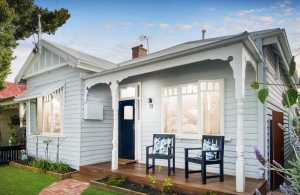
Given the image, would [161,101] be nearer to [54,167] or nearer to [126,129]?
[126,129]

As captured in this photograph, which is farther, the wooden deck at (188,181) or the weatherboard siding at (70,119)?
the weatherboard siding at (70,119)

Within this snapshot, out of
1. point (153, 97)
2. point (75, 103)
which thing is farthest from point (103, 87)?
point (153, 97)

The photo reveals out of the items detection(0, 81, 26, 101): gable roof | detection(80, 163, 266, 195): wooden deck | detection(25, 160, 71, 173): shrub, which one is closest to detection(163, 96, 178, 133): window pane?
detection(80, 163, 266, 195): wooden deck

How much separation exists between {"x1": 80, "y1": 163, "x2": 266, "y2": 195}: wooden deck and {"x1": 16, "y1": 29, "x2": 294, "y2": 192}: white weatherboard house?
293 mm

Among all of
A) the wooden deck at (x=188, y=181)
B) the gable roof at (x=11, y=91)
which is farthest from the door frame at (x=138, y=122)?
the gable roof at (x=11, y=91)

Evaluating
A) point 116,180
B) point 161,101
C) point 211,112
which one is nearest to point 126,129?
point 161,101

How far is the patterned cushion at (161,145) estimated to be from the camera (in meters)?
6.38

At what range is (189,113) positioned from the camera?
6.89 metres

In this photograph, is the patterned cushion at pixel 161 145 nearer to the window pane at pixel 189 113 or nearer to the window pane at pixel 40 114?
the window pane at pixel 189 113

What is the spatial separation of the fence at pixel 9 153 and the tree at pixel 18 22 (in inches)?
98.2

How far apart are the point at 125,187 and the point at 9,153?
22.0ft

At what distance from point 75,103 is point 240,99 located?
17.7ft

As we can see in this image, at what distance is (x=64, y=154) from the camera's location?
8609mm

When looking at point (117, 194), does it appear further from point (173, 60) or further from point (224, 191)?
point (173, 60)
